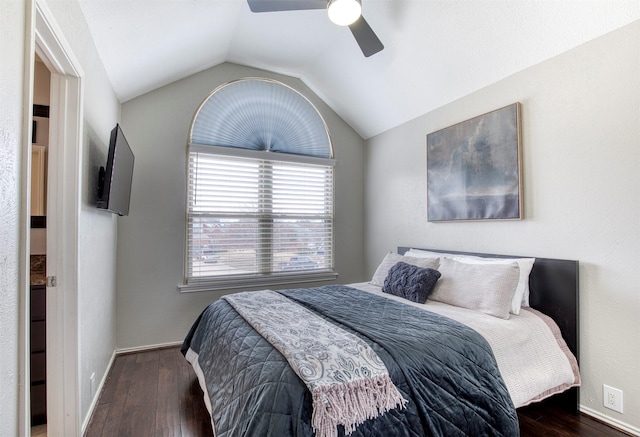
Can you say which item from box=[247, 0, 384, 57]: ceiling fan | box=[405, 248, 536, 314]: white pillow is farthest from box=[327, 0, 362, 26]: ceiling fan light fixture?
box=[405, 248, 536, 314]: white pillow

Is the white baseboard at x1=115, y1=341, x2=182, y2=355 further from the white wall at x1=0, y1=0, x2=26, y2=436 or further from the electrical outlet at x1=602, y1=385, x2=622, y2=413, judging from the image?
the electrical outlet at x1=602, y1=385, x2=622, y2=413

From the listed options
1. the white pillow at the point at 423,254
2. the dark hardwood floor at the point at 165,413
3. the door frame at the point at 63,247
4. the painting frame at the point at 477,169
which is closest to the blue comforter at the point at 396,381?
the dark hardwood floor at the point at 165,413

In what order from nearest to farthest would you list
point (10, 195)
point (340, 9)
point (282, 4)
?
point (10, 195)
point (340, 9)
point (282, 4)

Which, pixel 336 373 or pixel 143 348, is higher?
pixel 336 373

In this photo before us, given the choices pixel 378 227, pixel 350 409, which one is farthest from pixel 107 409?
pixel 378 227

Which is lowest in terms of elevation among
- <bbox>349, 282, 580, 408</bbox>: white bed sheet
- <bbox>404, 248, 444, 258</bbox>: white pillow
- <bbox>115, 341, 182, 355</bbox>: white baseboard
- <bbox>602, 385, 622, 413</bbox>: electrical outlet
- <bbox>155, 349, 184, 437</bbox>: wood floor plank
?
<bbox>155, 349, 184, 437</bbox>: wood floor plank

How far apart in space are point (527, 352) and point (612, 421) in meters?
0.74

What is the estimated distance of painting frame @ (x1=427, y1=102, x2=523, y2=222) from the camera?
2.64 m

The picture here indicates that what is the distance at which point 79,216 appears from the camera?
73.4 inches

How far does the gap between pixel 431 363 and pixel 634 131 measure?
1.88 metres

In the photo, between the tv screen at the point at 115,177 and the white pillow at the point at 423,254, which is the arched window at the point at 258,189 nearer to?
the tv screen at the point at 115,177

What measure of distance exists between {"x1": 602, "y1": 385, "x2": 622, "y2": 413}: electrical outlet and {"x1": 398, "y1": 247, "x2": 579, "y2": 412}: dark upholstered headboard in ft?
0.51

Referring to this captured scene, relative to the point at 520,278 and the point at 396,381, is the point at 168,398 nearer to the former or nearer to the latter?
the point at 396,381

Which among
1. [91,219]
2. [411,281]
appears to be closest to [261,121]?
[91,219]
